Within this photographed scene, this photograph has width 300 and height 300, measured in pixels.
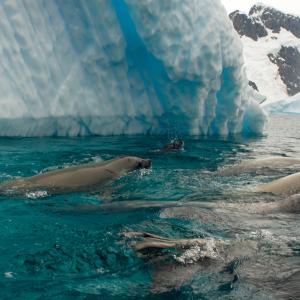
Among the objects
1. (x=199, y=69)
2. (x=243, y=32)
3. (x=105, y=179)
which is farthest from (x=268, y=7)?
(x=105, y=179)

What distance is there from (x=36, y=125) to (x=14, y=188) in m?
6.30

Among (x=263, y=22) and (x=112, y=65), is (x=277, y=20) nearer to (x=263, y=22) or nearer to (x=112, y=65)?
(x=263, y=22)

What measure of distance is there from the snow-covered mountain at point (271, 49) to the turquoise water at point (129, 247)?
2632 inches

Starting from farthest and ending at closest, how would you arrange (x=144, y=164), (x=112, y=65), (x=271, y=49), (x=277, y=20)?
(x=277, y=20), (x=271, y=49), (x=112, y=65), (x=144, y=164)

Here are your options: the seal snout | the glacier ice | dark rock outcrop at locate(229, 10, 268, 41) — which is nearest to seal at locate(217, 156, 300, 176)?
the seal snout

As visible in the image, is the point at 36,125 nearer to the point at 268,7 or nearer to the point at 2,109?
the point at 2,109

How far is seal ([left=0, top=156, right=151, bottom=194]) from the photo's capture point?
5.84 metres

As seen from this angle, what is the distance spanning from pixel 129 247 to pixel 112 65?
964 cm

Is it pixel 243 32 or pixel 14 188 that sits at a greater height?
pixel 243 32

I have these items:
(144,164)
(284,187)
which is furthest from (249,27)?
(284,187)

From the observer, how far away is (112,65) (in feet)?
42.2

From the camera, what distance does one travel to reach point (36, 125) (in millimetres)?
11844

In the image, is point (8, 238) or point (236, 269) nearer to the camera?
point (236, 269)

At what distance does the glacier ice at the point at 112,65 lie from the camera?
459 inches
